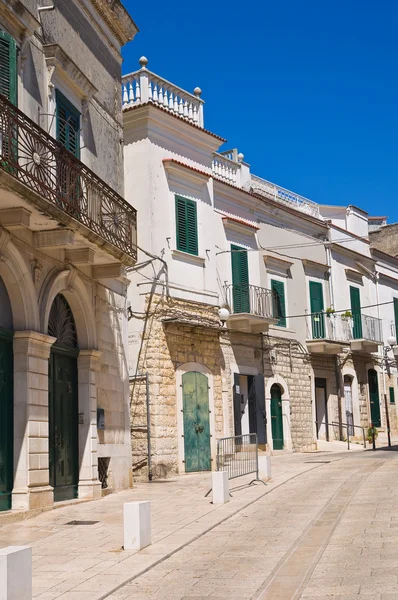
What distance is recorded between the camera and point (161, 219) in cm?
1948

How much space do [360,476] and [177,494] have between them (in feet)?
13.7

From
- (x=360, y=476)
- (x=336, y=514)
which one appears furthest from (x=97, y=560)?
(x=360, y=476)

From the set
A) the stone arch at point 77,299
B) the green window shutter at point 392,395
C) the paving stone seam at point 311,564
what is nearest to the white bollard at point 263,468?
the paving stone seam at point 311,564

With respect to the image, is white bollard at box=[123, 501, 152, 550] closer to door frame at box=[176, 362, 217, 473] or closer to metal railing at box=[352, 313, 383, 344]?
door frame at box=[176, 362, 217, 473]

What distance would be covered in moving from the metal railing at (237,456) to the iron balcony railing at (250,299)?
6.81 meters

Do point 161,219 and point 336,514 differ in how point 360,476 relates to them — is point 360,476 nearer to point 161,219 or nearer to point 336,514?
point 336,514

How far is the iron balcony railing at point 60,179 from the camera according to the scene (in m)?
10.3

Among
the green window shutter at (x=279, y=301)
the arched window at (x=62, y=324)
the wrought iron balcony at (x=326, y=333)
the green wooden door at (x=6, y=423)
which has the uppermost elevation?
the green window shutter at (x=279, y=301)

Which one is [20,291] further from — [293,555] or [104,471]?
[293,555]

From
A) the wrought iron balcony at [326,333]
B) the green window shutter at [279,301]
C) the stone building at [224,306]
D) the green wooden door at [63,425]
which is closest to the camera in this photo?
the green wooden door at [63,425]

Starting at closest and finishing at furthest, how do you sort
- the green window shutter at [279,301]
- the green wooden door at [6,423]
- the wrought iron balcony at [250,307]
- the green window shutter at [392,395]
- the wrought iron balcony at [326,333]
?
the green wooden door at [6,423] < the wrought iron balcony at [250,307] < the green window shutter at [279,301] < the wrought iron balcony at [326,333] < the green window shutter at [392,395]

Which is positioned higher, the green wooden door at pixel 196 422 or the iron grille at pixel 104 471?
the green wooden door at pixel 196 422

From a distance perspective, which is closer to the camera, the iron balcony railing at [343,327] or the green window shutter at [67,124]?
the green window shutter at [67,124]

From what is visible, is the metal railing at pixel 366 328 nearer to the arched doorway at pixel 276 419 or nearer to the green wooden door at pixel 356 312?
the green wooden door at pixel 356 312
